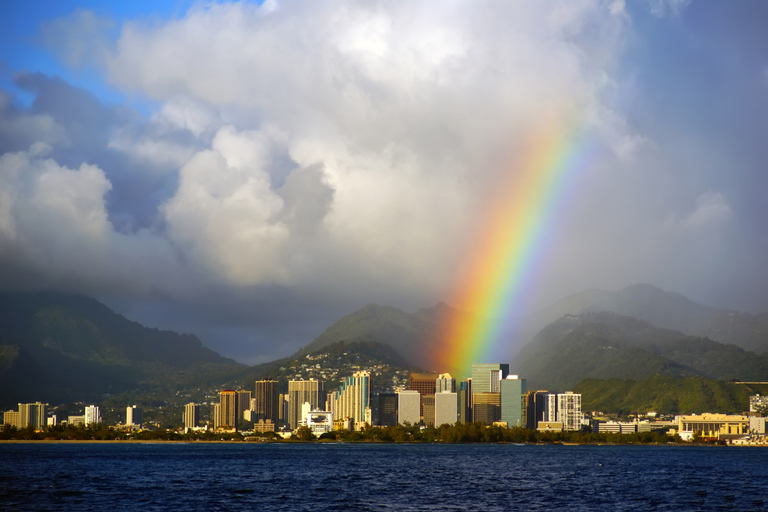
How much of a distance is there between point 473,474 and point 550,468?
26.4m

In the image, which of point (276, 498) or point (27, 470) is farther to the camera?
point (27, 470)

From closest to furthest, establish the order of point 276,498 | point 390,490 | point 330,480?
1. point 276,498
2. point 390,490
3. point 330,480

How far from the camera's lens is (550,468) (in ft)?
Answer: 465

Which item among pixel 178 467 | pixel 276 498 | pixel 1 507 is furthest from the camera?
pixel 178 467

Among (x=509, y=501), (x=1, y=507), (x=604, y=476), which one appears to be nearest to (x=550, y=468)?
(x=604, y=476)

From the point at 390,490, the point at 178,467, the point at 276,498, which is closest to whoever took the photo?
the point at 276,498

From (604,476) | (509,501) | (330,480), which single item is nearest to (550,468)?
(604,476)

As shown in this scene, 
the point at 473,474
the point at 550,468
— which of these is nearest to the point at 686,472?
the point at 550,468

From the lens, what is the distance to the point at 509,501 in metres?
82.4

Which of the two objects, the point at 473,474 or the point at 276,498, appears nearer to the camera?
the point at 276,498

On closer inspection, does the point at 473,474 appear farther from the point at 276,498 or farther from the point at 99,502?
the point at 99,502

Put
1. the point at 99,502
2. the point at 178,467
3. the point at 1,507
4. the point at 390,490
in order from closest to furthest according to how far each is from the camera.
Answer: the point at 1,507 → the point at 99,502 → the point at 390,490 → the point at 178,467

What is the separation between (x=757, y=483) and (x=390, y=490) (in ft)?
182

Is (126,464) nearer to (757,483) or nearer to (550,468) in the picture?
(550,468)
